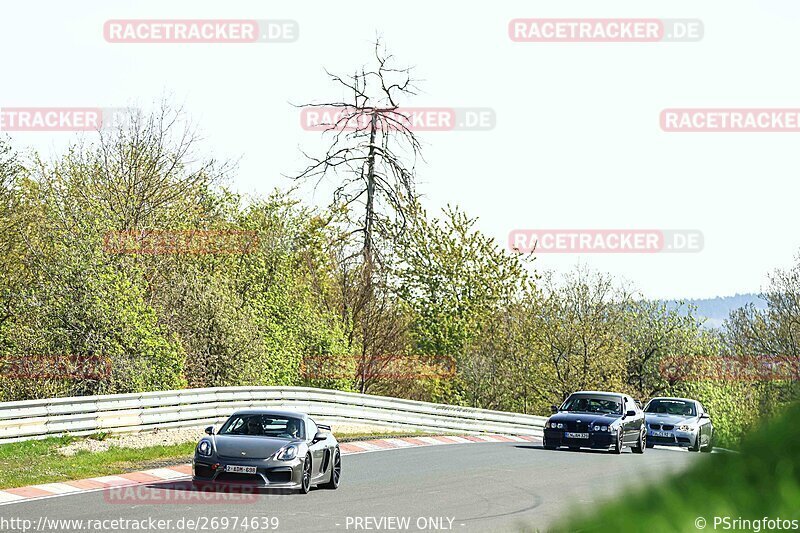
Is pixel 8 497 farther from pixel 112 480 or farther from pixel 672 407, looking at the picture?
pixel 672 407

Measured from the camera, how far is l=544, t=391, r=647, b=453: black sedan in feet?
87.4

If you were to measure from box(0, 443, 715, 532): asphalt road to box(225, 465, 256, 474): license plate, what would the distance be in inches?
14.6

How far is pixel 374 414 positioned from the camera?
3244 cm

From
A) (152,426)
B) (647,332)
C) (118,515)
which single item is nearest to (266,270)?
(152,426)

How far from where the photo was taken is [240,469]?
16484mm

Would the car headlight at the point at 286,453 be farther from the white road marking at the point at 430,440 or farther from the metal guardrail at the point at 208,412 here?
the white road marking at the point at 430,440

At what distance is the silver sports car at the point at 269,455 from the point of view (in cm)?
1652

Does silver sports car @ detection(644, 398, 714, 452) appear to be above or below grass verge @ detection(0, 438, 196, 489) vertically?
below

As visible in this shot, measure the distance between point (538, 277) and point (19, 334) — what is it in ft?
116

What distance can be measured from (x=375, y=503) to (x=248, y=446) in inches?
92.7

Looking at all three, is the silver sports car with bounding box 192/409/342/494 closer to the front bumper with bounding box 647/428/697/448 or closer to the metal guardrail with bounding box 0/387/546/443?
the metal guardrail with bounding box 0/387/546/443

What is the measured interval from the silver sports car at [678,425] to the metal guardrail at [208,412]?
20.2 ft

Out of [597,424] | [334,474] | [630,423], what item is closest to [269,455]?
[334,474]

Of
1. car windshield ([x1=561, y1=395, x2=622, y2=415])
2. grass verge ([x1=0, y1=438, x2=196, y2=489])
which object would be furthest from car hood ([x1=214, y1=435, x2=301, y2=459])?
car windshield ([x1=561, y1=395, x2=622, y2=415])
